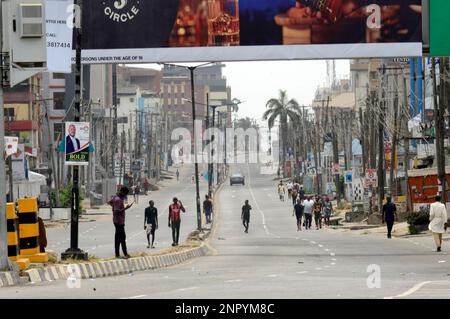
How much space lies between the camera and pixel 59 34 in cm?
3350

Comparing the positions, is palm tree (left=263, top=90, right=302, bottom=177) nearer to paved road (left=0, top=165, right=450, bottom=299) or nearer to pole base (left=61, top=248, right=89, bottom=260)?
paved road (left=0, top=165, right=450, bottom=299)

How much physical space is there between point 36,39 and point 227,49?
41.8ft

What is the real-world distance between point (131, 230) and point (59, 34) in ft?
118

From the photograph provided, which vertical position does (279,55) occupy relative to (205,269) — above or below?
above

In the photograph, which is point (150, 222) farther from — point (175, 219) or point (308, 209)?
point (308, 209)

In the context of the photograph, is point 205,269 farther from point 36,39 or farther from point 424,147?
point 424,147

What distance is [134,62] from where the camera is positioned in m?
36.1

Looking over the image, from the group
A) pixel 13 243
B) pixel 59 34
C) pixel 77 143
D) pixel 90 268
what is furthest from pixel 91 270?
pixel 59 34

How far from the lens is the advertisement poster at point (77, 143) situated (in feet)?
95.4

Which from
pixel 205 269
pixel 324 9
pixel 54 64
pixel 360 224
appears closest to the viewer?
pixel 205 269

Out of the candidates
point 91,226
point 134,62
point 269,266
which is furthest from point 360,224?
point 269,266

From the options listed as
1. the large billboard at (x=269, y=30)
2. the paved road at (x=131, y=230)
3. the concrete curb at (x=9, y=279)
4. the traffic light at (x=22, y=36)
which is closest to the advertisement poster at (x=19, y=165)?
the paved road at (x=131, y=230)

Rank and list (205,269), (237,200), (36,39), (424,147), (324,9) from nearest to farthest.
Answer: (36,39), (205,269), (324,9), (424,147), (237,200)

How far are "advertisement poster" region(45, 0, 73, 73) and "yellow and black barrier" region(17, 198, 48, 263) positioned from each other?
6.29 metres
